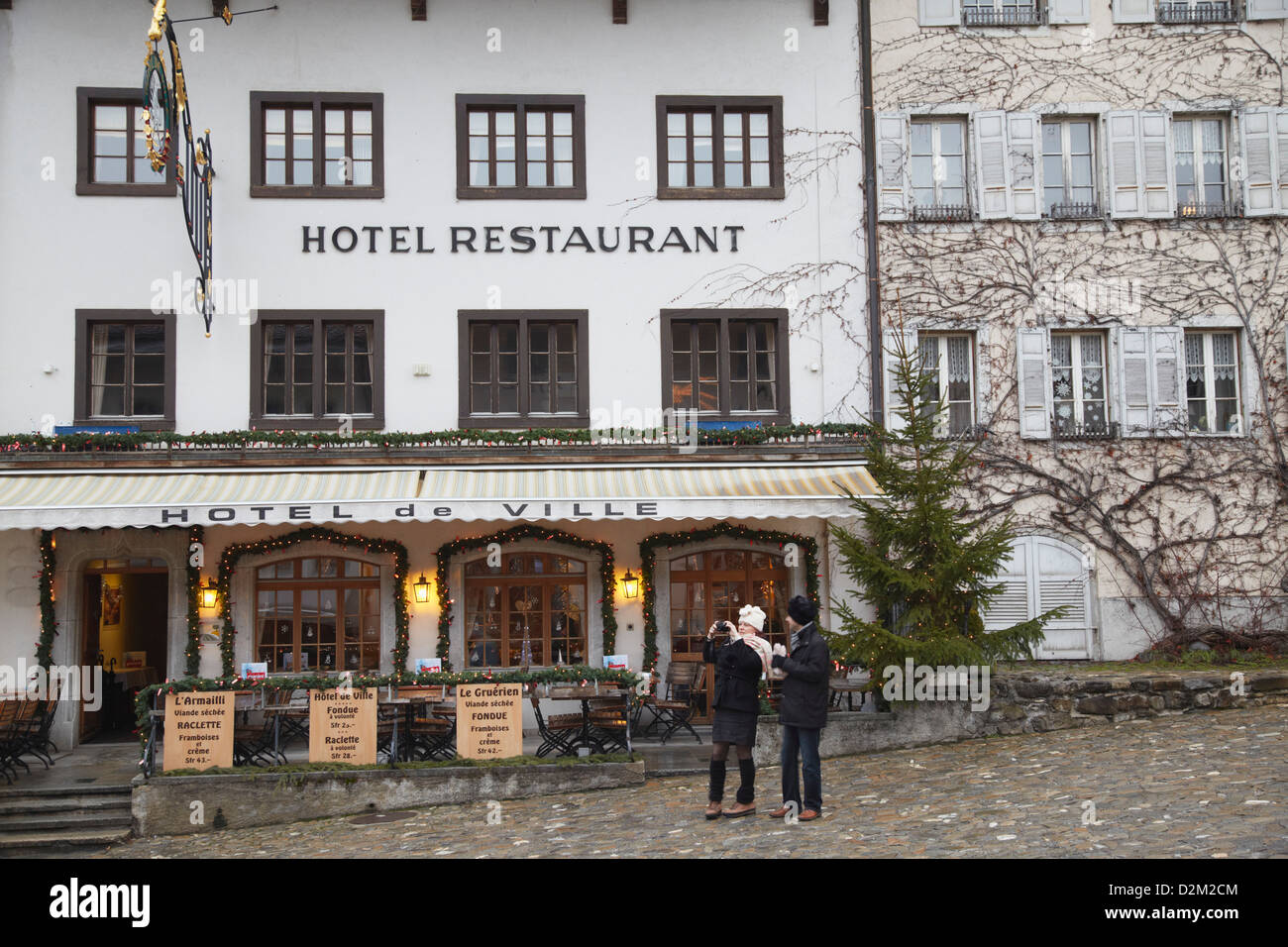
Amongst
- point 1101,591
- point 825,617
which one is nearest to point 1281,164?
point 1101,591

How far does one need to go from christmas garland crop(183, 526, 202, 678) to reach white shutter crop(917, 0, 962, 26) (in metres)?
12.2

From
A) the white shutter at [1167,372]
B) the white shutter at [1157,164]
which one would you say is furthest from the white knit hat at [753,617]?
the white shutter at [1157,164]

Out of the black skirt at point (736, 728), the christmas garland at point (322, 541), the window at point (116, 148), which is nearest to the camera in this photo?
the black skirt at point (736, 728)

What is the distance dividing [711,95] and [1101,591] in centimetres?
869

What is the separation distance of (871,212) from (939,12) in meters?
3.11

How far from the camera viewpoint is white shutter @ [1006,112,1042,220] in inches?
634

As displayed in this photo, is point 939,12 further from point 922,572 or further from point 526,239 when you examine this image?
point 922,572

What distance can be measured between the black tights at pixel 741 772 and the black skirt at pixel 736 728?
85 mm

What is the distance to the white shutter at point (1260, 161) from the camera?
1614cm

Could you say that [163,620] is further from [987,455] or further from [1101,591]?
[1101,591]

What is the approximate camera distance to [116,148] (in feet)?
50.7

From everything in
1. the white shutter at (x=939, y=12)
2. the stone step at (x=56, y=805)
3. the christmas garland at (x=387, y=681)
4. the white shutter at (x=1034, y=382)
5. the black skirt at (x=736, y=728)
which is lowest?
the stone step at (x=56, y=805)

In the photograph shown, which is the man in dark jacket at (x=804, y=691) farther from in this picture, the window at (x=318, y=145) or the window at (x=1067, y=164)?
the window at (x=1067, y=164)

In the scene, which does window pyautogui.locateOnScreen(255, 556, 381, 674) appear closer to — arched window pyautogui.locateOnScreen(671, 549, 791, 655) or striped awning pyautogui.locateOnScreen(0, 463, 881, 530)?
striped awning pyautogui.locateOnScreen(0, 463, 881, 530)
